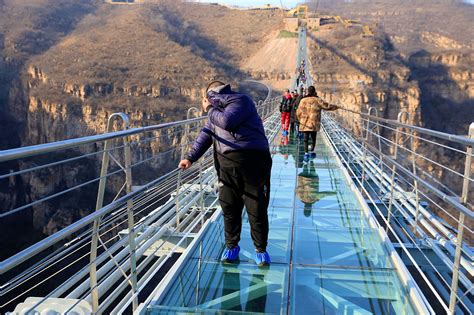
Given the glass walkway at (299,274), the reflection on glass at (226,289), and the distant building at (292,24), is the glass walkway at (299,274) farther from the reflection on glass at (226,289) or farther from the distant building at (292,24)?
the distant building at (292,24)

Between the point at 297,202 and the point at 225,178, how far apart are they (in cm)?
228

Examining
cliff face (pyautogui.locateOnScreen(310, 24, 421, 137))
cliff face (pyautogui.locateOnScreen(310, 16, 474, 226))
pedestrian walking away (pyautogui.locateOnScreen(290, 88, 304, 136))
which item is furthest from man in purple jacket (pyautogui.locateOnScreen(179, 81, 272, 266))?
cliff face (pyautogui.locateOnScreen(310, 24, 421, 137))

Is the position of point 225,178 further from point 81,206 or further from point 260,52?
point 260,52

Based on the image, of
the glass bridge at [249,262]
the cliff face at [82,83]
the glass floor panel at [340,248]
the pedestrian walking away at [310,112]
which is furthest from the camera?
the cliff face at [82,83]

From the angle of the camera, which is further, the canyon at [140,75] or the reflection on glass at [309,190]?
the canyon at [140,75]

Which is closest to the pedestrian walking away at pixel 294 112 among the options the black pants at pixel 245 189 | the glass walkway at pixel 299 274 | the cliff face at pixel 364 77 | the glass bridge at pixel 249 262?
the glass bridge at pixel 249 262

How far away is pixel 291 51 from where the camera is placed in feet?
225

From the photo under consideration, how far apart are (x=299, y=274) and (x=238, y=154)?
41.5 inches

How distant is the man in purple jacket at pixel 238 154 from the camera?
302cm

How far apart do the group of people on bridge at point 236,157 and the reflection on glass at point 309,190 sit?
1615 millimetres

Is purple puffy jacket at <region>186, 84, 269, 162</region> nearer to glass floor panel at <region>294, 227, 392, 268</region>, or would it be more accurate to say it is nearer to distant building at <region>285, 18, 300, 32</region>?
glass floor panel at <region>294, 227, 392, 268</region>

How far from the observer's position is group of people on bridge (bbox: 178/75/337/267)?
9.93 ft

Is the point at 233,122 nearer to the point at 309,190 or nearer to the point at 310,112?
the point at 309,190

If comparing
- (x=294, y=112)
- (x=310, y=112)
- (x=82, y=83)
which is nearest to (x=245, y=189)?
(x=310, y=112)
